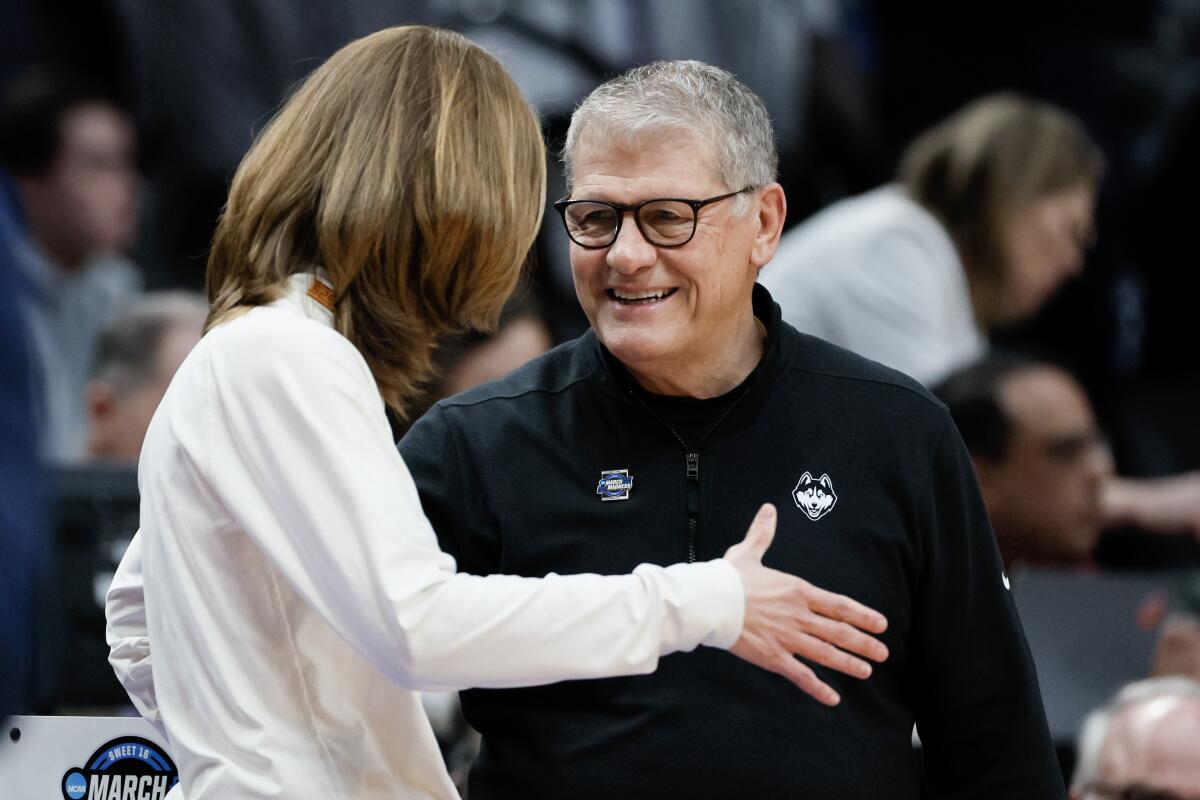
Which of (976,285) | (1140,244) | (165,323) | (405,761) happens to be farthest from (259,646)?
(1140,244)

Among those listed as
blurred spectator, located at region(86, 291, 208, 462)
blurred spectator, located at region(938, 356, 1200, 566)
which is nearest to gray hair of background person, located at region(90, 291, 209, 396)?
blurred spectator, located at region(86, 291, 208, 462)

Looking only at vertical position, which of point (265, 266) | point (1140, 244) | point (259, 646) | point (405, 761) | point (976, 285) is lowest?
point (1140, 244)

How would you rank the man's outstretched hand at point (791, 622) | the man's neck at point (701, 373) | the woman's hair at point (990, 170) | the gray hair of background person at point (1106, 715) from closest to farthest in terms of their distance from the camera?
the man's outstretched hand at point (791, 622) < the man's neck at point (701, 373) < the gray hair of background person at point (1106, 715) < the woman's hair at point (990, 170)

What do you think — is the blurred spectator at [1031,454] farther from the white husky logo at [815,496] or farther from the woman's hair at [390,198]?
the woman's hair at [390,198]

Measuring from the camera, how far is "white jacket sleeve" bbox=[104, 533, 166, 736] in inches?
101

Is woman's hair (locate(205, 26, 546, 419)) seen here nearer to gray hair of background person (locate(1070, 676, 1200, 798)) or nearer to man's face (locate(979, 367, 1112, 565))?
gray hair of background person (locate(1070, 676, 1200, 798))

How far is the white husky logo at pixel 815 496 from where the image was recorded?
2713 mm

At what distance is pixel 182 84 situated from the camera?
5.64 metres

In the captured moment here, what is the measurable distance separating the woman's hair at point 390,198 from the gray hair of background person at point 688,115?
11.6 inches

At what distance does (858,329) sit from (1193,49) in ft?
9.19

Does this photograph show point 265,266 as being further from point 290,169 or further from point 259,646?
point 259,646

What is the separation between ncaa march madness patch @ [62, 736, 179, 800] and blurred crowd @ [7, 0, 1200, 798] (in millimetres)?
1093

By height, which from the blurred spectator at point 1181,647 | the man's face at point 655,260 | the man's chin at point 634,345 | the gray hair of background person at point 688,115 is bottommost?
the blurred spectator at point 1181,647

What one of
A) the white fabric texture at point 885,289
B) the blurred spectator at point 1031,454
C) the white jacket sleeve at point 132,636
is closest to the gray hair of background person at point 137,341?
the white fabric texture at point 885,289
